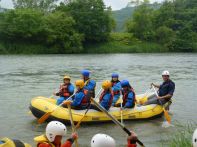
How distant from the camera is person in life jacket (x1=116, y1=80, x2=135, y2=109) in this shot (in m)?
10.4

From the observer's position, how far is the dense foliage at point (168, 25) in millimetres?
Result: 54906

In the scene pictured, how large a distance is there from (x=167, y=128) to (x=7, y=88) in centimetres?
912

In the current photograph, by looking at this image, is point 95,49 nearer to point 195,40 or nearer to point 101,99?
point 195,40

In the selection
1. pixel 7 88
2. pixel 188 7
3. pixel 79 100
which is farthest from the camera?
pixel 188 7

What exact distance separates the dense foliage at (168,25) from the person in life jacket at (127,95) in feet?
146

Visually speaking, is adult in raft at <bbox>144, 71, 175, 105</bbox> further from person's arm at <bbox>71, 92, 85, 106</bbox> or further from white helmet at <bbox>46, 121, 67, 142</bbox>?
white helmet at <bbox>46, 121, 67, 142</bbox>

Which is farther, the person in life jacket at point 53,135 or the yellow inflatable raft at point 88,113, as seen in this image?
the yellow inflatable raft at point 88,113

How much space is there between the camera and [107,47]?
172ft

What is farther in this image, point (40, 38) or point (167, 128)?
point (40, 38)

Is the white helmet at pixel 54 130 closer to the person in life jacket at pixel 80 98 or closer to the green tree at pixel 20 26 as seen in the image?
the person in life jacket at pixel 80 98

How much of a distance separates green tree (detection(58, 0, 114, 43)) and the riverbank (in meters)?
1.28

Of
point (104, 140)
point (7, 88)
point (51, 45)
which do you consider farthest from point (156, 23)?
point (104, 140)

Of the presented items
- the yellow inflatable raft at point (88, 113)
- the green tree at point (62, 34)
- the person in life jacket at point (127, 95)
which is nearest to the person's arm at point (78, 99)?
the yellow inflatable raft at point (88, 113)

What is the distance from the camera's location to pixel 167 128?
33.5 feet
